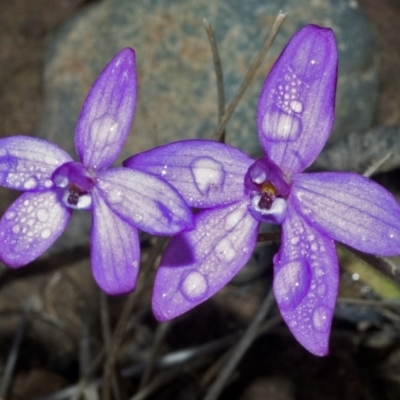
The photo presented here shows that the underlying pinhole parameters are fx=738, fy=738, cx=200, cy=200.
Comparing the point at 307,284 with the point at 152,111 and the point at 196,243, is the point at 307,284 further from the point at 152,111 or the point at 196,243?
the point at 152,111

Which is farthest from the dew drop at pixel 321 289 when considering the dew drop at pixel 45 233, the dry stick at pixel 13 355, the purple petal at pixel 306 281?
the dry stick at pixel 13 355

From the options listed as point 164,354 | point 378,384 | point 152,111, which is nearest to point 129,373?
point 164,354

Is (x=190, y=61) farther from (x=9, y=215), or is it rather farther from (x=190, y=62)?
(x=9, y=215)

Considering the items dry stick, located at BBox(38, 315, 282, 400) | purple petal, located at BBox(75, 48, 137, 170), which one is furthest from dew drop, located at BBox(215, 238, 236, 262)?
dry stick, located at BBox(38, 315, 282, 400)

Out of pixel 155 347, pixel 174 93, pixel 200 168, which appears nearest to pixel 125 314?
pixel 155 347

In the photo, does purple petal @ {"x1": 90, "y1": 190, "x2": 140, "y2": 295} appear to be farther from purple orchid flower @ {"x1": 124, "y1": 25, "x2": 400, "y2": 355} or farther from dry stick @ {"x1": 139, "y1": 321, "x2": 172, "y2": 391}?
dry stick @ {"x1": 139, "y1": 321, "x2": 172, "y2": 391}

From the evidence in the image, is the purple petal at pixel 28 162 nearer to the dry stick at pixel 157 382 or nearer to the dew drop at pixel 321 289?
the dew drop at pixel 321 289
